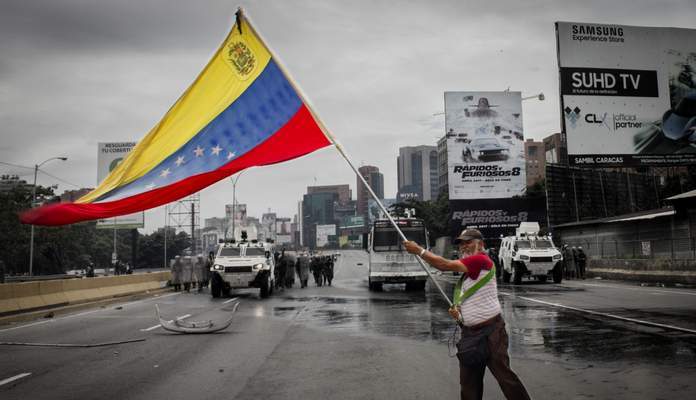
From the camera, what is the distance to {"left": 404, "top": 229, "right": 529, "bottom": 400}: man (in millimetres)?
5375

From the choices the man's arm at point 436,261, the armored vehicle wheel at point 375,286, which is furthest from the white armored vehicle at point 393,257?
the man's arm at point 436,261

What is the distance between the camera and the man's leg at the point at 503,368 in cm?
533

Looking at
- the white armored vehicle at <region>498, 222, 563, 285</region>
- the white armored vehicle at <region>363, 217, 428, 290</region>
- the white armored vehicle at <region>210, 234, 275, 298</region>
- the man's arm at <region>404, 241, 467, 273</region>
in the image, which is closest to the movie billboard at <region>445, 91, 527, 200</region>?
the white armored vehicle at <region>498, 222, 563, 285</region>

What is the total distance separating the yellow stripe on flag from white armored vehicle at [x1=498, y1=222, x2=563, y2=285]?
22833 millimetres

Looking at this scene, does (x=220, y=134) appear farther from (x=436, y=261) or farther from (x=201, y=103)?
(x=436, y=261)

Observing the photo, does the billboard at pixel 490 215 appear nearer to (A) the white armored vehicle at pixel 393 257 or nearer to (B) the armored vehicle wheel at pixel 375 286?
(A) the white armored vehicle at pixel 393 257

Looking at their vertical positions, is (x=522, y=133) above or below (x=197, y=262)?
above

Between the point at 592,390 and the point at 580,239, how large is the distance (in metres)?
38.1

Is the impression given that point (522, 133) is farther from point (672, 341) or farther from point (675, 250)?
point (672, 341)

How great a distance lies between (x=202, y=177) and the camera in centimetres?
855

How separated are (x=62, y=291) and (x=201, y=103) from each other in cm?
1562

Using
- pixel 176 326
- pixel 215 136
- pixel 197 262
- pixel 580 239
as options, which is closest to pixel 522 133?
pixel 580 239

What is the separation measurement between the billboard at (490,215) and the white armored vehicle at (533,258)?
53.4 ft

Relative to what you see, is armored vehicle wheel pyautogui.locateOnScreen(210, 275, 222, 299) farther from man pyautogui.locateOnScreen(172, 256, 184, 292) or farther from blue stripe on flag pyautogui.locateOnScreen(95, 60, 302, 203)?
blue stripe on flag pyautogui.locateOnScreen(95, 60, 302, 203)
